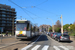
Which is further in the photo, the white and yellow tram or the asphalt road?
the white and yellow tram

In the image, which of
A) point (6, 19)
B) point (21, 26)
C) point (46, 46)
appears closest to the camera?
point (46, 46)

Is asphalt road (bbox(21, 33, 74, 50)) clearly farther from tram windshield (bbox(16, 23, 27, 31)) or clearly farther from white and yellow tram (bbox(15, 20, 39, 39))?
tram windshield (bbox(16, 23, 27, 31))

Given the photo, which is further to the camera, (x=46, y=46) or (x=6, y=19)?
(x=6, y=19)

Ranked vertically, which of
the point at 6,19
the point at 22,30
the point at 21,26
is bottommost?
the point at 22,30

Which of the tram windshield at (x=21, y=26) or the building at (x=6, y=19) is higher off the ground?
the building at (x=6, y=19)

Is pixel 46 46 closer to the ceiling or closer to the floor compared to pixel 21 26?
closer to the floor

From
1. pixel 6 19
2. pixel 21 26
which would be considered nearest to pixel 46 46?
pixel 21 26

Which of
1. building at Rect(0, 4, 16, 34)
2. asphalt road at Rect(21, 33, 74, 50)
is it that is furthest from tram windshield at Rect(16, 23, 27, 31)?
building at Rect(0, 4, 16, 34)

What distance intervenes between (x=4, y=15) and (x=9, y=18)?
13.3 ft

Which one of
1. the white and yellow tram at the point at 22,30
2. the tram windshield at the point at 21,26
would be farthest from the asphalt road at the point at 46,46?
the tram windshield at the point at 21,26

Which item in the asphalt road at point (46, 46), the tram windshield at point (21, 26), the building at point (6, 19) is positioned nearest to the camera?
the asphalt road at point (46, 46)

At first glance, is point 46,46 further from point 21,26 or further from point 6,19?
point 6,19

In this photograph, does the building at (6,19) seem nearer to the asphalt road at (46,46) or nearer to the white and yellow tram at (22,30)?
the white and yellow tram at (22,30)

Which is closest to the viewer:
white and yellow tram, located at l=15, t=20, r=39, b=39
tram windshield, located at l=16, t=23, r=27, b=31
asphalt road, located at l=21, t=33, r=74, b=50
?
asphalt road, located at l=21, t=33, r=74, b=50
